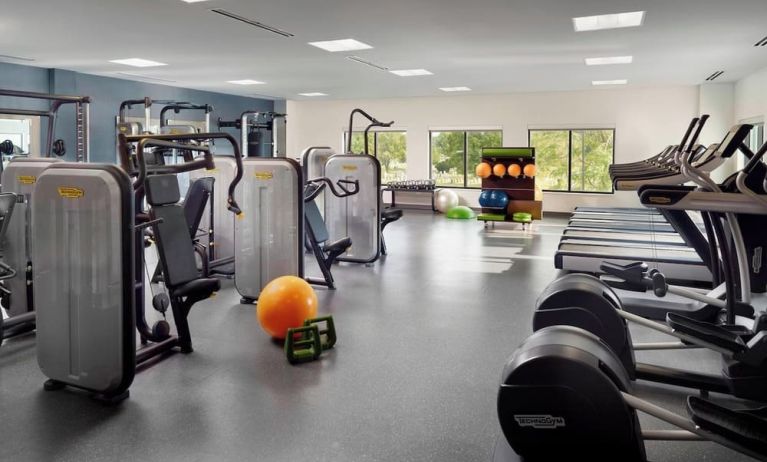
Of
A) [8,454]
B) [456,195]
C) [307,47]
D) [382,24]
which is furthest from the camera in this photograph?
[456,195]

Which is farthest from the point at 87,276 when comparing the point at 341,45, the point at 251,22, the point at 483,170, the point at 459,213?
the point at 459,213

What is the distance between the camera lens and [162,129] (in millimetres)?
7945

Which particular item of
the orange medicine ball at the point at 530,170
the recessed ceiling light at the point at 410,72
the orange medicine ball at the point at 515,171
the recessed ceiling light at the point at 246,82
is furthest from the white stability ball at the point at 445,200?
the recessed ceiling light at the point at 246,82

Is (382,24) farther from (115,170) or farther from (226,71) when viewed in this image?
(226,71)

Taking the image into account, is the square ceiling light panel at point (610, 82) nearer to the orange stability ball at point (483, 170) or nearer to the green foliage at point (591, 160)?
the green foliage at point (591, 160)

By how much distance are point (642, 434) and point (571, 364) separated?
0.45 m

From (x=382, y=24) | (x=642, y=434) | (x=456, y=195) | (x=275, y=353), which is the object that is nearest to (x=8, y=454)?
(x=275, y=353)

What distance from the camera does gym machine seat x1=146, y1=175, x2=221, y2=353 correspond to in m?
3.42

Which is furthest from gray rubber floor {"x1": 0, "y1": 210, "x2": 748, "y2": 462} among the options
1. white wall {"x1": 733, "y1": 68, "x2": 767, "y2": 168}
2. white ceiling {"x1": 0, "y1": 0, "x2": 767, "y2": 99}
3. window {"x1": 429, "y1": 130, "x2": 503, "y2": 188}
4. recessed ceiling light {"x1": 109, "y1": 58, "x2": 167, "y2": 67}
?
window {"x1": 429, "y1": 130, "x2": 503, "y2": 188}

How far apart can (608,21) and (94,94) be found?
8340 mm

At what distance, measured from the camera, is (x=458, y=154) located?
12711 millimetres

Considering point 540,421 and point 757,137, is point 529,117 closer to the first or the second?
point 757,137

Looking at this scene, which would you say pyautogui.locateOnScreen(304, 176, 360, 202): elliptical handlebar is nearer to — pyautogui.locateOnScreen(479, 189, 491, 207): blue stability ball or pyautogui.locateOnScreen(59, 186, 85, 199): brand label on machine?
pyautogui.locateOnScreen(59, 186, 85, 199): brand label on machine

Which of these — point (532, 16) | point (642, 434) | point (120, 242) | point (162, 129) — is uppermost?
point (532, 16)
